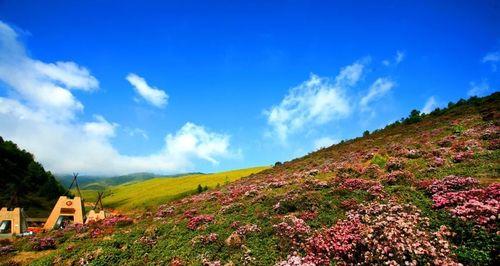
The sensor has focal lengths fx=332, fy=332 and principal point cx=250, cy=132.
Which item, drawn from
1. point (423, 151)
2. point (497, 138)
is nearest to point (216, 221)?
point (423, 151)

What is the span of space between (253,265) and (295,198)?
321 inches

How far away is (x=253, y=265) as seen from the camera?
602 inches

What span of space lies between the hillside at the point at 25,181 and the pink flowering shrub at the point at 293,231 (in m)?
80.7

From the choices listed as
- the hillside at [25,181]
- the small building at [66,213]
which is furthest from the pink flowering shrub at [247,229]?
the hillside at [25,181]

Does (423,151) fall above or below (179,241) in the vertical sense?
above

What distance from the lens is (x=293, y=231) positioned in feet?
56.3

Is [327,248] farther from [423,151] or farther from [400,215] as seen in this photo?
[423,151]

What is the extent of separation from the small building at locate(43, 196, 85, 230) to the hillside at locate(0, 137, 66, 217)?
39.7 m

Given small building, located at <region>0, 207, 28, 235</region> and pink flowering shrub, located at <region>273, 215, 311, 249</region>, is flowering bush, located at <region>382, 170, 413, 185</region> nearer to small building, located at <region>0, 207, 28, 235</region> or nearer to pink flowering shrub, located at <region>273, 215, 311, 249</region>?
pink flowering shrub, located at <region>273, 215, 311, 249</region>

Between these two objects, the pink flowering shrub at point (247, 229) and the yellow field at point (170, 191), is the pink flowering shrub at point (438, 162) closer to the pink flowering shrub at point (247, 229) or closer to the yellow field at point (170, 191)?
the pink flowering shrub at point (247, 229)

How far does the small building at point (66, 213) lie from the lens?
4634 centimetres

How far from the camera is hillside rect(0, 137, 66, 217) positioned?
277 ft

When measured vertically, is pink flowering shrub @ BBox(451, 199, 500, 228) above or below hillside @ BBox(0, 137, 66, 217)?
below

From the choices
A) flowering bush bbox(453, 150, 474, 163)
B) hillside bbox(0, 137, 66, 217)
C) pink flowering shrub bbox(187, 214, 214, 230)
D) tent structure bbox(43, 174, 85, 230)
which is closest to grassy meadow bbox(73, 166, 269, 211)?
hillside bbox(0, 137, 66, 217)
